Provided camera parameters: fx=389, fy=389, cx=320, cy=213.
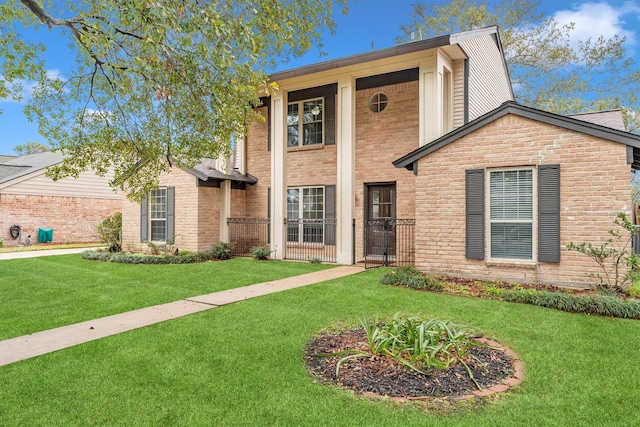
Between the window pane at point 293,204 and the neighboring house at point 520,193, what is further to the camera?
the window pane at point 293,204

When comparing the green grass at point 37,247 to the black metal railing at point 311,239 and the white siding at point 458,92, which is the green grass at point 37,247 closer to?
the black metal railing at point 311,239

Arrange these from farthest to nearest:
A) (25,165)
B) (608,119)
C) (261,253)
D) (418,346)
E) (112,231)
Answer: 1. (25,165)
2. (112,231)
3. (261,253)
4. (608,119)
5. (418,346)

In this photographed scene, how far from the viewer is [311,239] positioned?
42.3ft

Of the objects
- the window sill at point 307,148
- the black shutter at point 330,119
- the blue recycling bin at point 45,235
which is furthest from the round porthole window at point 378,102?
the blue recycling bin at point 45,235

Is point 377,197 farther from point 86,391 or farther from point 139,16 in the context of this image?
point 86,391

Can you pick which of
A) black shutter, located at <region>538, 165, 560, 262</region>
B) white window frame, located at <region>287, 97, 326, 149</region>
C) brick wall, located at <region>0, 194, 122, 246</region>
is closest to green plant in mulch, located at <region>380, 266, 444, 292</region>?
black shutter, located at <region>538, 165, 560, 262</region>

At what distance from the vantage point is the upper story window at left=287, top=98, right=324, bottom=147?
12.9m

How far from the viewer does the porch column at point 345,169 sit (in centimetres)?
1140

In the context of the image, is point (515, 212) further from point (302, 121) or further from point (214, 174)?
point (214, 174)

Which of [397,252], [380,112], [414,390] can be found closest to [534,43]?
[380,112]

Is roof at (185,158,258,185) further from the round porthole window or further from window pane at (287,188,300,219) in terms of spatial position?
the round porthole window

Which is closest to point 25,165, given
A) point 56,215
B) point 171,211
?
point 56,215

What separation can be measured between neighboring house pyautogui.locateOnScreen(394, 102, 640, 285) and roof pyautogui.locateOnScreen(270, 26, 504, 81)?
2676 millimetres

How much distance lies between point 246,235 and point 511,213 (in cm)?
892
